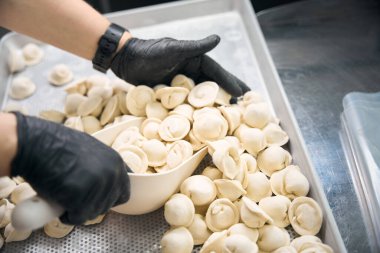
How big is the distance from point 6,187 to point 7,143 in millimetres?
415

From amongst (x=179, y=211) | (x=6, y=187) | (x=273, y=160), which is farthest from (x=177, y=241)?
(x=6, y=187)

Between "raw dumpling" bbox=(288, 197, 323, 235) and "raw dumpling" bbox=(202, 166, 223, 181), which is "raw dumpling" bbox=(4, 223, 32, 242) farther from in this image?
"raw dumpling" bbox=(288, 197, 323, 235)

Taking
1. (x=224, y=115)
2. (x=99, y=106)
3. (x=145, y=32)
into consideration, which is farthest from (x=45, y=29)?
(x=224, y=115)

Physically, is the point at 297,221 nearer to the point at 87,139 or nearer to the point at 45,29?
the point at 87,139

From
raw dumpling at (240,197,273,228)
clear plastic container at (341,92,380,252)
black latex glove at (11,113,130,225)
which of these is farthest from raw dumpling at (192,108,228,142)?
clear plastic container at (341,92,380,252)

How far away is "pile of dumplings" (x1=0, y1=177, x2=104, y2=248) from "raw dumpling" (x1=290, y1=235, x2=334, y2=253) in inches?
22.3

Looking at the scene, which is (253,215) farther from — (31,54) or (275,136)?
(31,54)

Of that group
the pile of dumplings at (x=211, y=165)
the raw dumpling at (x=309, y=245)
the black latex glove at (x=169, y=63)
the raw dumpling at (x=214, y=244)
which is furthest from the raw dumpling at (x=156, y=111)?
the raw dumpling at (x=309, y=245)

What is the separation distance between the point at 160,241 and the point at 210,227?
151 mm

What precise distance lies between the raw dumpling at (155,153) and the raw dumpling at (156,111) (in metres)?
0.14

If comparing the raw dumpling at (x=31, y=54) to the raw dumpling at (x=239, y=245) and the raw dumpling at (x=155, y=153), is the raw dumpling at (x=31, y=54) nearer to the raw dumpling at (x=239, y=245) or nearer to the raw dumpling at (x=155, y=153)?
the raw dumpling at (x=155, y=153)

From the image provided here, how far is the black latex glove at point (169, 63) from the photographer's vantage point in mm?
1278

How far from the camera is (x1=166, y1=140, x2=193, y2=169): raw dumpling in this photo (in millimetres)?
1128

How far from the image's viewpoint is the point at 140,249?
108 centimetres
